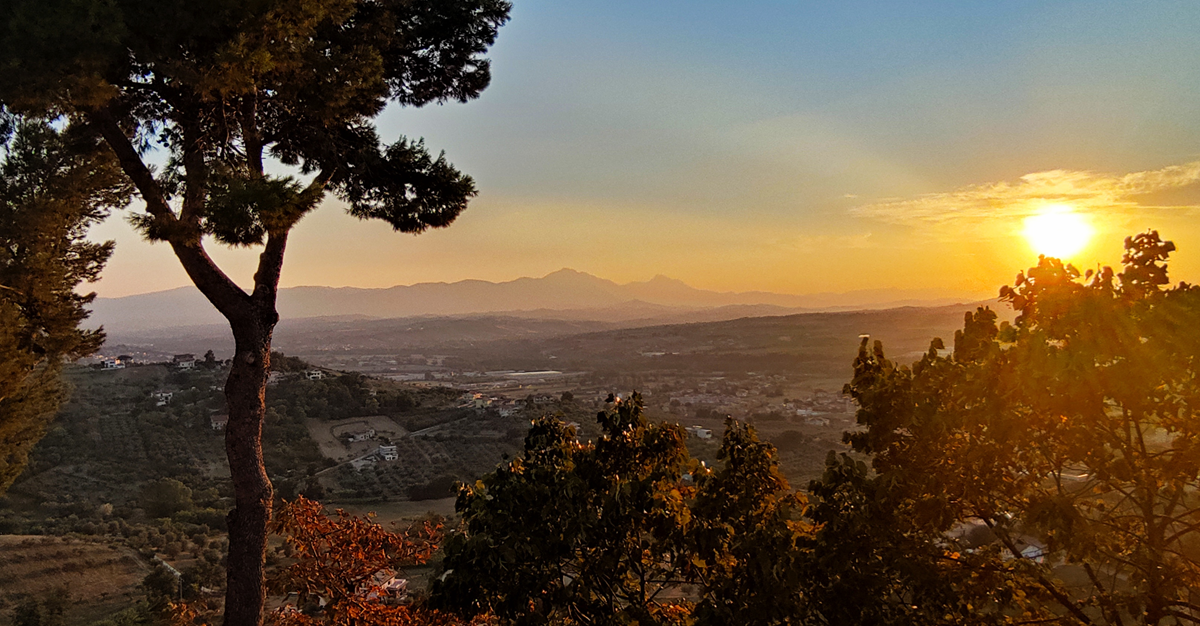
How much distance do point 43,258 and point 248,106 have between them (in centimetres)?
521

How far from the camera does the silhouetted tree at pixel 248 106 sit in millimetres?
4547

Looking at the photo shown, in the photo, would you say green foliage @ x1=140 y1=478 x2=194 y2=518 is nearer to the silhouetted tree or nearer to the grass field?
the grass field

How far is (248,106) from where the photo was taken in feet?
18.7

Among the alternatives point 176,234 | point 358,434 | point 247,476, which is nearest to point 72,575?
point 358,434

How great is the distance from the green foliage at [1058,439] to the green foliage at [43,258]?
7727 millimetres

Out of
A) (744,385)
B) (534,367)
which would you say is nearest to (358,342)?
(534,367)

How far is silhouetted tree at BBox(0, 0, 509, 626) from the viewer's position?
4.55 metres

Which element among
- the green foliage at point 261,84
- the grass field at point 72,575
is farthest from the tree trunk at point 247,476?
the grass field at point 72,575

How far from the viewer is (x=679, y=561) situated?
3.61 m

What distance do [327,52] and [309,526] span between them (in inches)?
167

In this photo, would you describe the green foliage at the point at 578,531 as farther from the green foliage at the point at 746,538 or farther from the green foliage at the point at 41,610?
the green foliage at the point at 41,610

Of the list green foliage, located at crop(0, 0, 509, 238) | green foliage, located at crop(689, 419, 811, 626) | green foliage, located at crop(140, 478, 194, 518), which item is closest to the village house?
Result: green foliage, located at crop(140, 478, 194, 518)

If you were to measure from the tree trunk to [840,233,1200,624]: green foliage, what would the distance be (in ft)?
15.3

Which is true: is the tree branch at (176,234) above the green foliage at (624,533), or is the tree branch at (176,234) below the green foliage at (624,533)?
above
